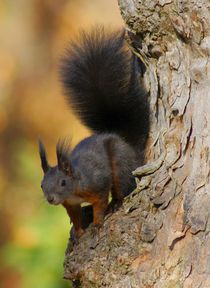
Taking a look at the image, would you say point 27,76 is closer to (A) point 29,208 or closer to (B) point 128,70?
(A) point 29,208

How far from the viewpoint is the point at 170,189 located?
8.79 ft

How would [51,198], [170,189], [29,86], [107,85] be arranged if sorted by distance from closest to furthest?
[170,189] < [51,198] < [107,85] < [29,86]

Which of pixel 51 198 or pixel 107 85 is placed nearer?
pixel 51 198

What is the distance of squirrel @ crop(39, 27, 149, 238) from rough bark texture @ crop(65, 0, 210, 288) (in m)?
0.17

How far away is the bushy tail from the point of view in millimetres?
3057

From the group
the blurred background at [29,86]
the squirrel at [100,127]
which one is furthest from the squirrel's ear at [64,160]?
the blurred background at [29,86]

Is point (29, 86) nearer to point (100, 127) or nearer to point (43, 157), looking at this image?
point (100, 127)

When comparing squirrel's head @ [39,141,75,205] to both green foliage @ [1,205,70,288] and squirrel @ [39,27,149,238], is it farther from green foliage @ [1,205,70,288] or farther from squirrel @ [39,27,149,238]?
green foliage @ [1,205,70,288]

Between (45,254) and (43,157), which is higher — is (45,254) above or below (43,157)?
below

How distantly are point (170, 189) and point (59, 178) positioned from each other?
0.51 meters

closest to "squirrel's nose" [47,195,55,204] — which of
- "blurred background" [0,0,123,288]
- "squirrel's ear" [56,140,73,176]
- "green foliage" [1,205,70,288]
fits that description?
"squirrel's ear" [56,140,73,176]

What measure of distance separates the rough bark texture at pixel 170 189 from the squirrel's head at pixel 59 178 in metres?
0.22

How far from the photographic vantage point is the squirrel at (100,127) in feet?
9.72

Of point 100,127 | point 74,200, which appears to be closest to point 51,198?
point 74,200
